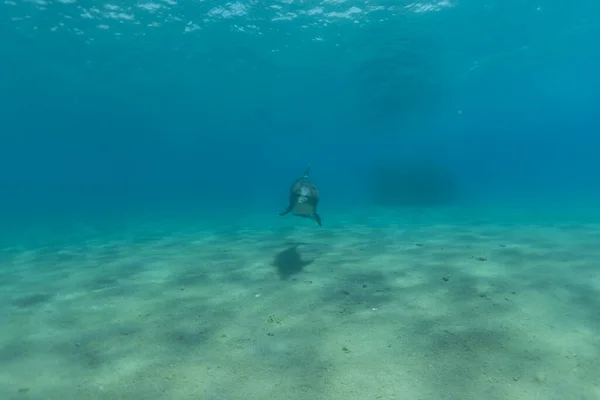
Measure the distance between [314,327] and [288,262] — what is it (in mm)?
3600

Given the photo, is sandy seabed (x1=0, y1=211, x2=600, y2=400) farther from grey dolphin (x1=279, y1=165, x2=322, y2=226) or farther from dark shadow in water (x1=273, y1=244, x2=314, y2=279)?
grey dolphin (x1=279, y1=165, x2=322, y2=226)

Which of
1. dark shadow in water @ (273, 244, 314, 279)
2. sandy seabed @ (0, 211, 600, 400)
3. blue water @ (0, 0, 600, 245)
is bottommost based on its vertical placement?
dark shadow in water @ (273, 244, 314, 279)

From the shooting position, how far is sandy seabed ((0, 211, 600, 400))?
3.16m

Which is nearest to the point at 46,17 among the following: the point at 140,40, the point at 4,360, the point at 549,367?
the point at 140,40

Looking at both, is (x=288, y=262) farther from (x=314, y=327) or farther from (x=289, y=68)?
(x=289, y=68)

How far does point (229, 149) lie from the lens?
12444 cm

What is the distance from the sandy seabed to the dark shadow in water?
2.4 inches

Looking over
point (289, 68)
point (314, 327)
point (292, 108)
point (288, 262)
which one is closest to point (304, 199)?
point (288, 262)

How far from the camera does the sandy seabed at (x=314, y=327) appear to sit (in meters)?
3.16

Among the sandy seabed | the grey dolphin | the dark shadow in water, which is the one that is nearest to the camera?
the sandy seabed

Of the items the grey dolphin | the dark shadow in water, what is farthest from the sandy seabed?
the grey dolphin

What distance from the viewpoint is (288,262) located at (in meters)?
7.88

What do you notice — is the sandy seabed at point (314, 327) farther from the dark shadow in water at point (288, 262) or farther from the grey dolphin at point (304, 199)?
the grey dolphin at point (304, 199)

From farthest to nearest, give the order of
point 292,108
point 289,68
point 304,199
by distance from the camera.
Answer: point 292,108 < point 289,68 < point 304,199
